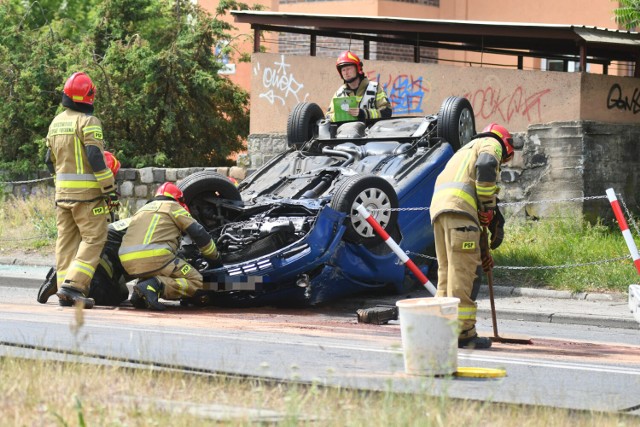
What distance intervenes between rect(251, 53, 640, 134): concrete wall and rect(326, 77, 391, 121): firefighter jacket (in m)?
3.10

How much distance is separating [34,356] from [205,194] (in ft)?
18.1

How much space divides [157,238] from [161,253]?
0.15 meters

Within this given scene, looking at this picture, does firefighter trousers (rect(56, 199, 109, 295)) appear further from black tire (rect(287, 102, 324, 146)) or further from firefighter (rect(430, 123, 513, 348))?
firefighter (rect(430, 123, 513, 348))

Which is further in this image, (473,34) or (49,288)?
(473,34)

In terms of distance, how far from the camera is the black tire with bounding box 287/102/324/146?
1348 centimetres

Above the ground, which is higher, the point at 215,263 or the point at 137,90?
the point at 137,90

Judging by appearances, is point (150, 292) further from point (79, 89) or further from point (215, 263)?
point (79, 89)

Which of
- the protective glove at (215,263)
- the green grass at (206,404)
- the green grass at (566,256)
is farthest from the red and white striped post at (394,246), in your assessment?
the green grass at (206,404)

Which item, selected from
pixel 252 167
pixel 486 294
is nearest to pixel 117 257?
pixel 486 294

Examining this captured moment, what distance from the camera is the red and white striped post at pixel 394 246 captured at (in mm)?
11219

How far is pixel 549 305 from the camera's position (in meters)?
12.1

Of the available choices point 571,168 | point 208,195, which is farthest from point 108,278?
point 571,168

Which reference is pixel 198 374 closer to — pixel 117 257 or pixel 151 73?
pixel 117 257

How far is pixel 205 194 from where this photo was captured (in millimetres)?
11953
